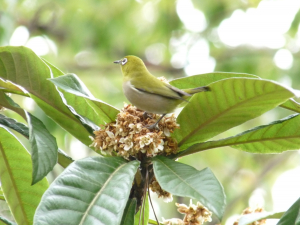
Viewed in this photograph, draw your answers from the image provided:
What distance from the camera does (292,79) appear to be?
6.03m

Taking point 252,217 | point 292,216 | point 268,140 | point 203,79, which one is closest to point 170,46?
point 203,79

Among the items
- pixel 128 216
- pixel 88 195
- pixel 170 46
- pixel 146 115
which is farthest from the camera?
pixel 170 46

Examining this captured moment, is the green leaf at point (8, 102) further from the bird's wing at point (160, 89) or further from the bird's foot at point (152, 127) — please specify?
the bird's wing at point (160, 89)

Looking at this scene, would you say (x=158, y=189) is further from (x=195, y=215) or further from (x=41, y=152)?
(x=41, y=152)

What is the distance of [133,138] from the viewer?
1.61 meters

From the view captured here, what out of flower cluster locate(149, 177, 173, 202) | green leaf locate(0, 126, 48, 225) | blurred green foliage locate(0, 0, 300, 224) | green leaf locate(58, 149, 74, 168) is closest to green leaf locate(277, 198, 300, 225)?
flower cluster locate(149, 177, 173, 202)

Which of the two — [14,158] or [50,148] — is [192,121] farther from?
[14,158]

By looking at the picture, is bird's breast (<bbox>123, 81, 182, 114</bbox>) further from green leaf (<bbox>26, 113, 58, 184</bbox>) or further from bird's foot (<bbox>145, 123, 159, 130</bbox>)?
green leaf (<bbox>26, 113, 58, 184</bbox>)

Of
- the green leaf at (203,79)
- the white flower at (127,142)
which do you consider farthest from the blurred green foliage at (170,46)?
the white flower at (127,142)

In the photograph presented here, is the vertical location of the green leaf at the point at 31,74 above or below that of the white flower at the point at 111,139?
above

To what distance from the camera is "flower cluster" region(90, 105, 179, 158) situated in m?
1.60

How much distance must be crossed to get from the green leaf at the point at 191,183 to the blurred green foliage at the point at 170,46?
4241 millimetres

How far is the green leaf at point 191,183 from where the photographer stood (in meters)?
1.20

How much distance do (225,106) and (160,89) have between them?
710 mm
